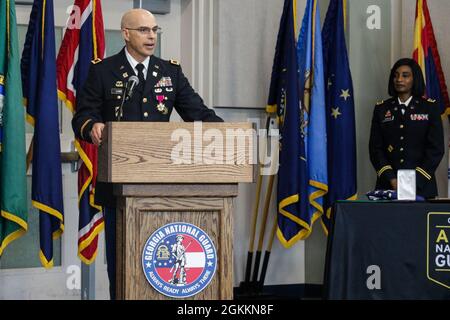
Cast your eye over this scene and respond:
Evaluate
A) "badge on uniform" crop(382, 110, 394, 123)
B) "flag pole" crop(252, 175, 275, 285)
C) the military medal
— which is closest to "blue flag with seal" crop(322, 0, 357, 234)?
"badge on uniform" crop(382, 110, 394, 123)

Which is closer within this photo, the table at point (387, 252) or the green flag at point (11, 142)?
the table at point (387, 252)

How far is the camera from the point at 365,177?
6.62 m

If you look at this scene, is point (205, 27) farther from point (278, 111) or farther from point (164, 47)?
point (278, 111)

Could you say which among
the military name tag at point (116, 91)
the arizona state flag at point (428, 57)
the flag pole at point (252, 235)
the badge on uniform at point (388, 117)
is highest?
the arizona state flag at point (428, 57)

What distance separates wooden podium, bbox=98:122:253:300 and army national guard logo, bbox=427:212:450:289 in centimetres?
144

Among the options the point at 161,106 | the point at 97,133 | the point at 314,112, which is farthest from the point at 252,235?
the point at 97,133

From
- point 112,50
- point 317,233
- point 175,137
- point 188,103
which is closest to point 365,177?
point 317,233

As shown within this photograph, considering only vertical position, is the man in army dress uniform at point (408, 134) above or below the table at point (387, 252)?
above

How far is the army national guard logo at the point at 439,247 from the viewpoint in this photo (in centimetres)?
430

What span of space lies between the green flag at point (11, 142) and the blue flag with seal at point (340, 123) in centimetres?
223

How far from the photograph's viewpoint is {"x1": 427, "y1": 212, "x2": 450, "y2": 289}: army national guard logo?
4.30 metres

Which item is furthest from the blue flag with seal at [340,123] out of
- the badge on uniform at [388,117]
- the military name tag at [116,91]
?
the military name tag at [116,91]

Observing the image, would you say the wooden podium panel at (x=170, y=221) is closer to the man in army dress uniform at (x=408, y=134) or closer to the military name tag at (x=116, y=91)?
the military name tag at (x=116, y=91)

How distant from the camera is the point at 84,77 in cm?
520
